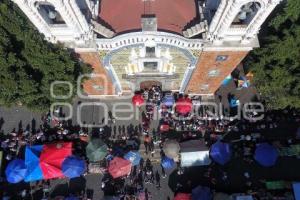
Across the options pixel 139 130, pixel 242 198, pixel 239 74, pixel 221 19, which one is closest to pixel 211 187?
pixel 242 198

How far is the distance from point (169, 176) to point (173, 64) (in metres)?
13.0

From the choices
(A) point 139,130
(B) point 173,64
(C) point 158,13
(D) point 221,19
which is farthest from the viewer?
(A) point 139,130

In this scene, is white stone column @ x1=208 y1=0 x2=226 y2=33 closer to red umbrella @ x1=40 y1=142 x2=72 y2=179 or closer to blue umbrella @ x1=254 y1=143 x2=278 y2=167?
blue umbrella @ x1=254 y1=143 x2=278 y2=167

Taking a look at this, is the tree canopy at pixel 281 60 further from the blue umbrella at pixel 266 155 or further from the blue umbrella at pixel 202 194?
the blue umbrella at pixel 202 194

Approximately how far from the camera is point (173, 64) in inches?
1454

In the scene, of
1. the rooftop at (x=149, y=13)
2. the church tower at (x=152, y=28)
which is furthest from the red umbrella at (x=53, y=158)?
the rooftop at (x=149, y=13)

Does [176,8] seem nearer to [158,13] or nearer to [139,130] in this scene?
[158,13]

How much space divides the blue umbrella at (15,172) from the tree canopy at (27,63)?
7.46 meters

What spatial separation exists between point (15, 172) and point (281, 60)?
2966cm

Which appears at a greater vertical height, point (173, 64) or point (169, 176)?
point (173, 64)

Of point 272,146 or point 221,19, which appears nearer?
point 221,19

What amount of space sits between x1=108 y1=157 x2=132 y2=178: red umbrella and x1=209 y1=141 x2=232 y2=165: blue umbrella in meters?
9.30

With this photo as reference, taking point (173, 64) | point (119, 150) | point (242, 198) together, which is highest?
point (173, 64)

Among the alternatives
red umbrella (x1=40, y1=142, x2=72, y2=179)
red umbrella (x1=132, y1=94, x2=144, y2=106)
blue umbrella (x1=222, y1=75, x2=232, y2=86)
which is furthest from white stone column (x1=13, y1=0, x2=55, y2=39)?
blue umbrella (x1=222, y1=75, x2=232, y2=86)
